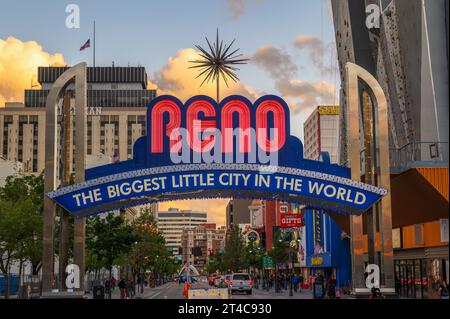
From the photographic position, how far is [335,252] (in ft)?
247

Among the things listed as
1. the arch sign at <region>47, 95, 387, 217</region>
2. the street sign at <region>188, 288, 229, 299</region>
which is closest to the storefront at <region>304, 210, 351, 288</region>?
the arch sign at <region>47, 95, 387, 217</region>

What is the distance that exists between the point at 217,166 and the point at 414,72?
25073 millimetres

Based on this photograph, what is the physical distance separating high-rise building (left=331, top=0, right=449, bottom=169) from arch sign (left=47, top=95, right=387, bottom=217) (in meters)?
4.10

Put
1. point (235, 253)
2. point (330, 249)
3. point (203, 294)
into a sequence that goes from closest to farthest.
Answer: point (203, 294)
point (330, 249)
point (235, 253)

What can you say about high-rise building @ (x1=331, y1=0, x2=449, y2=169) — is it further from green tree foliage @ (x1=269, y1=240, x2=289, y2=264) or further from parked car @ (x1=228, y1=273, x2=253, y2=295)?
green tree foliage @ (x1=269, y1=240, x2=289, y2=264)

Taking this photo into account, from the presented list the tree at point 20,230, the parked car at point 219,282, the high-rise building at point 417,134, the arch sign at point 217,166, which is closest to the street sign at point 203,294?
the arch sign at point 217,166

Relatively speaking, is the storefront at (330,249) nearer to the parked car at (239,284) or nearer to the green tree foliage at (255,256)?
the parked car at (239,284)

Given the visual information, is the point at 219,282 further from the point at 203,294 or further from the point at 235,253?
the point at 235,253

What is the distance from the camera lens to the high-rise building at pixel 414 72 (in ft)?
152

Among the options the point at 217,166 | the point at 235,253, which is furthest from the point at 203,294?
the point at 235,253

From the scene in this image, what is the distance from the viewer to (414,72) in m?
52.4
